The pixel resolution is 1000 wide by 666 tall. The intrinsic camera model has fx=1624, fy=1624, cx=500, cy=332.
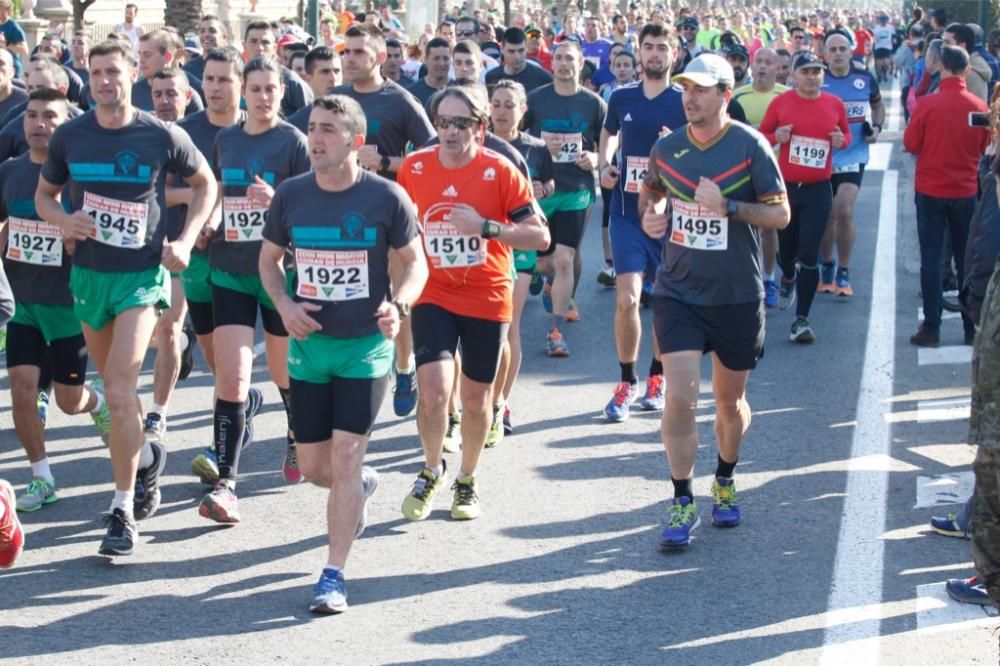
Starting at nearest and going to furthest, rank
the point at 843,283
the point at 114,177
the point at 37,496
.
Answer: the point at 114,177 < the point at 37,496 < the point at 843,283

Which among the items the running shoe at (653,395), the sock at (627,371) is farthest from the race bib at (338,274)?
the running shoe at (653,395)

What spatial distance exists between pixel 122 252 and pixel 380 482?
72.0 inches

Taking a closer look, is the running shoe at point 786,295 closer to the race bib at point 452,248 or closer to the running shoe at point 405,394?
the running shoe at point 405,394

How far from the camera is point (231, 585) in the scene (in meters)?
6.59

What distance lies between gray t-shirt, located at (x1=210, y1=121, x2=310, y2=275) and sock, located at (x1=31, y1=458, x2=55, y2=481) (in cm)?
125

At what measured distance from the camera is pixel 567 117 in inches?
439

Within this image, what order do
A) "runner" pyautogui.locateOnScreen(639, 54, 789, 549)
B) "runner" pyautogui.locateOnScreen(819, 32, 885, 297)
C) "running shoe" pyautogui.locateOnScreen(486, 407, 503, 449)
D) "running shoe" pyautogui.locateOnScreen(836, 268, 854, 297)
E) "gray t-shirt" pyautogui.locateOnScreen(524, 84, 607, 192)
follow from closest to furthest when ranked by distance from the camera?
"runner" pyautogui.locateOnScreen(639, 54, 789, 549) → "running shoe" pyautogui.locateOnScreen(486, 407, 503, 449) → "gray t-shirt" pyautogui.locateOnScreen(524, 84, 607, 192) → "runner" pyautogui.locateOnScreen(819, 32, 885, 297) → "running shoe" pyautogui.locateOnScreen(836, 268, 854, 297)

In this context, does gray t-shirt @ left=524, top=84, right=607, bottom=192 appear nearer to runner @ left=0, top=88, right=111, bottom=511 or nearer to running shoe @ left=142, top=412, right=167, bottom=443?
running shoe @ left=142, top=412, right=167, bottom=443

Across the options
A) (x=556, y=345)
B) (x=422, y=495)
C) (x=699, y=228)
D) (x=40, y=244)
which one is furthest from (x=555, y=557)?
(x=556, y=345)

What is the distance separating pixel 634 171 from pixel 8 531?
212 inches

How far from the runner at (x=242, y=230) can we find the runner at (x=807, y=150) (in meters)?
5.09

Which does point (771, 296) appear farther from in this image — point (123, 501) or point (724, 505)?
point (123, 501)

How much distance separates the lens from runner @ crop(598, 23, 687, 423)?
9625 mm

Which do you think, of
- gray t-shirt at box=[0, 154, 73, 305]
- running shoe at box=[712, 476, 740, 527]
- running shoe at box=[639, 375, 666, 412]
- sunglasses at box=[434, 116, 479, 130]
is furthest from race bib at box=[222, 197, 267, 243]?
running shoe at box=[639, 375, 666, 412]
